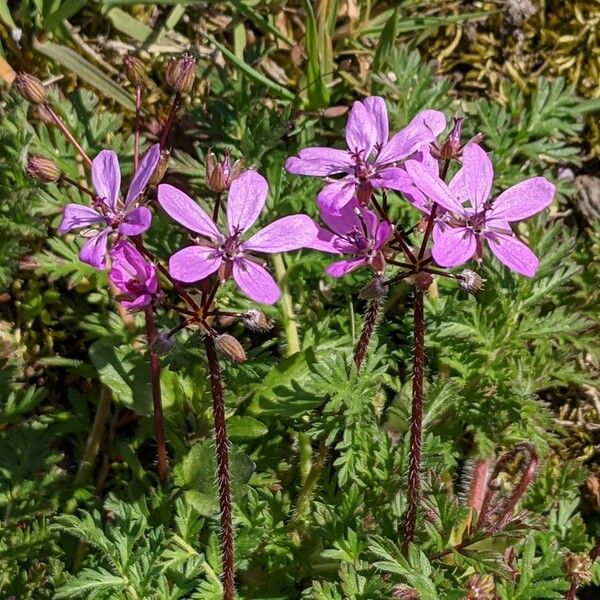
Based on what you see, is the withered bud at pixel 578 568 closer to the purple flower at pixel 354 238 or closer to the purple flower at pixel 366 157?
the purple flower at pixel 354 238

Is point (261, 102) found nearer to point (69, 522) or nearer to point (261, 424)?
point (261, 424)

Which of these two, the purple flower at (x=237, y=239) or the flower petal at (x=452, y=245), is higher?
the flower petal at (x=452, y=245)

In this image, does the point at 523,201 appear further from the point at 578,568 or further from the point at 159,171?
the point at 578,568

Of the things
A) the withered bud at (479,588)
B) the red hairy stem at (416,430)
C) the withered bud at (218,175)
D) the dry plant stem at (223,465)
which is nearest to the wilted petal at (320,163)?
the withered bud at (218,175)

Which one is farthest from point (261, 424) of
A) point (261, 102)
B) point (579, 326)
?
→ point (261, 102)

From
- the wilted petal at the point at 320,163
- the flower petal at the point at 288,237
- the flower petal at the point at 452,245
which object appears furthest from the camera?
the wilted petal at the point at 320,163

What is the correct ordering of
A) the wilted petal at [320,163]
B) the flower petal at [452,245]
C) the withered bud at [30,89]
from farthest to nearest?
1. the withered bud at [30,89]
2. the wilted petal at [320,163]
3. the flower petal at [452,245]

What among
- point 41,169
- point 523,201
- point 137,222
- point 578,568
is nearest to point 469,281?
point 523,201
